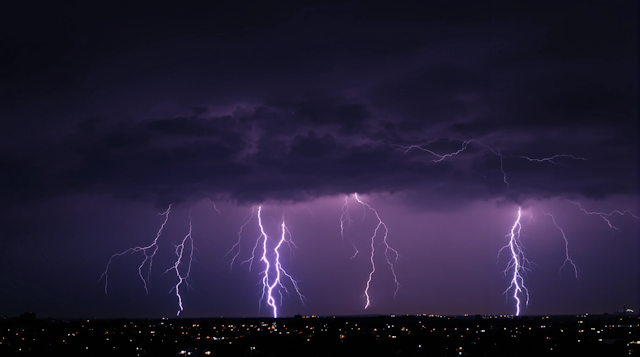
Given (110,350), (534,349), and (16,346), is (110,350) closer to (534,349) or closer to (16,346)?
(16,346)

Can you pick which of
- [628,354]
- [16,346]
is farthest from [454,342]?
[16,346]

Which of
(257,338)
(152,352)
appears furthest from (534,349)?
(152,352)

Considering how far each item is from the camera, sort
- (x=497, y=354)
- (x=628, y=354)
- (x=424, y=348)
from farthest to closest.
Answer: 1. (x=424, y=348)
2. (x=497, y=354)
3. (x=628, y=354)

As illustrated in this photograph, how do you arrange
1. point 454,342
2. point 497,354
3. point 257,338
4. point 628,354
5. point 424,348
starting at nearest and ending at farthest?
point 628,354, point 497,354, point 424,348, point 454,342, point 257,338

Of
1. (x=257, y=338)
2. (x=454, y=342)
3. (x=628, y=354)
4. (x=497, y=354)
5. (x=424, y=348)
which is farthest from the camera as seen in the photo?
(x=257, y=338)

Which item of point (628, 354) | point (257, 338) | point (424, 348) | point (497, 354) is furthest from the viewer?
point (257, 338)

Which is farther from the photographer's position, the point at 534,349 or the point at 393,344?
the point at 393,344

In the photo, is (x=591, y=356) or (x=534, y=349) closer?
(x=591, y=356)

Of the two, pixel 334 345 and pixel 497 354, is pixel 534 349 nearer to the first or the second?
pixel 497 354
